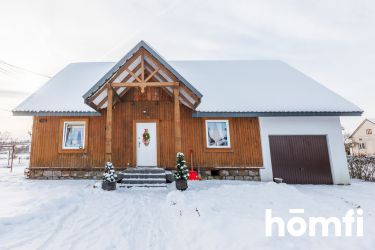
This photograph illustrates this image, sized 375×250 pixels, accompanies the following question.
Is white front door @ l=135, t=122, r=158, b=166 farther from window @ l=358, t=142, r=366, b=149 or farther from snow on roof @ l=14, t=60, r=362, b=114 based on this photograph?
window @ l=358, t=142, r=366, b=149

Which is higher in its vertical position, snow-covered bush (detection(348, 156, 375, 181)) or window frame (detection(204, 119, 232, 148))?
window frame (detection(204, 119, 232, 148))

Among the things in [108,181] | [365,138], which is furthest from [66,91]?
[365,138]

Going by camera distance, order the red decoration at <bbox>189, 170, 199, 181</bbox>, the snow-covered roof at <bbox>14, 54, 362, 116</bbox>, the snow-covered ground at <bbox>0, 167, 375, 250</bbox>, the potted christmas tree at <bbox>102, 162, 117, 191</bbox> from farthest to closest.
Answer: the snow-covered roof at <bbox>14, 54, 362, 116</bbox> < the red decoration at <bbox>189, 170, 199, 181</bbox> < the potted christmas tree at <bbox>102, 162, 117, 191</bbox> < the snow-covered ground at <bbox>0, 167, 375, 250</bbox>

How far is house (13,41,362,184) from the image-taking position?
34.5 ft

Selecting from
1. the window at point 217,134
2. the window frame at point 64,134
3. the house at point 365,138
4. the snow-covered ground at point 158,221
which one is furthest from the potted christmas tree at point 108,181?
the house at point 365,138

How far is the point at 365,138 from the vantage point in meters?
40.2

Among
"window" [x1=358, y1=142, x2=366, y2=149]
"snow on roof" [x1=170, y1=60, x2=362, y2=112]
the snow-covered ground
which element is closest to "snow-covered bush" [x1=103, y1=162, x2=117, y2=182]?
the snow-covered ground

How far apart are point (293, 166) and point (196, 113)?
224 inches

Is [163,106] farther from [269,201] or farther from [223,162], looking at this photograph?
[269,201]

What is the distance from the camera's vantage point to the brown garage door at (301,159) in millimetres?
10602

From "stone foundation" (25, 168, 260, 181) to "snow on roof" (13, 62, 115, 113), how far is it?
305 cm

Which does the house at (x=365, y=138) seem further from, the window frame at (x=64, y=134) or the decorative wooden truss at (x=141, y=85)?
the window frame at (x=64, y=134)

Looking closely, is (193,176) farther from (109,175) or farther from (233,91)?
(233,91)

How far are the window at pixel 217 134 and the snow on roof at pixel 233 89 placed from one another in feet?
3.15
